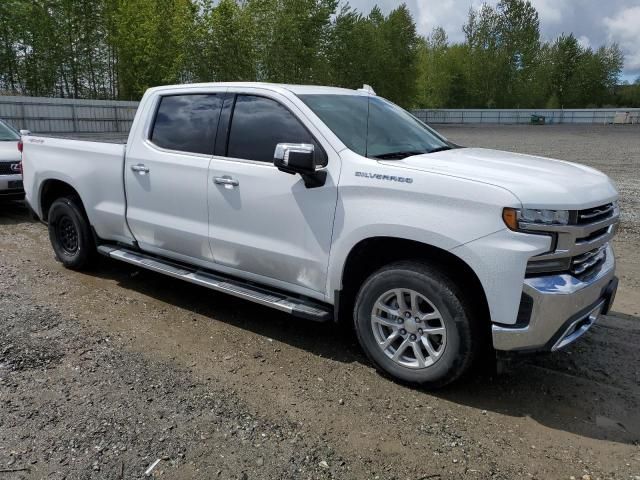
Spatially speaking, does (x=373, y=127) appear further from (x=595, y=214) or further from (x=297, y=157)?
(x=595, y=214)


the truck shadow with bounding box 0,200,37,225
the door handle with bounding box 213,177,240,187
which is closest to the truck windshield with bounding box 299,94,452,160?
the door handle with bounding box 213,177,240,187

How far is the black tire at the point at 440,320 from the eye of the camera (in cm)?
339

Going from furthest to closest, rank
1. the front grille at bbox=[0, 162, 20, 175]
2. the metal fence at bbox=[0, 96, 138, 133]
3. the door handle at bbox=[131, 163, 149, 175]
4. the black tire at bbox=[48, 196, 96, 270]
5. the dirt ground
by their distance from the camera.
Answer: the metal fence at bbox=[0, 96, 138, 133]
the front grille at bbox=[0, 162, 20, 175]
the black tire at bbox=[48, 196, 96, 270]
the door handle at bbox=[131, 163, 149, 175]
the dirt ground

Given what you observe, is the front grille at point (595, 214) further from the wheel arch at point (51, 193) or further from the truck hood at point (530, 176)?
the wheel arch at point (51, 193)

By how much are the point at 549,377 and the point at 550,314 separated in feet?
3.20

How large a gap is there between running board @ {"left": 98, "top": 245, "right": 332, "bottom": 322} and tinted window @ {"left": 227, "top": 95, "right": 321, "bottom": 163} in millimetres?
1003

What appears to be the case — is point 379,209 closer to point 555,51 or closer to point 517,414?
point 517,414

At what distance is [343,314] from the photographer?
13.2 feet

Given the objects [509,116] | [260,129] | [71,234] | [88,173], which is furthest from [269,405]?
[509,116]

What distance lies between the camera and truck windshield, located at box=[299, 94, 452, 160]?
13.2 ft

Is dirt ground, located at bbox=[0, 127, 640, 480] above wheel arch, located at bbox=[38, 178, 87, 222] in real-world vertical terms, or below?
below

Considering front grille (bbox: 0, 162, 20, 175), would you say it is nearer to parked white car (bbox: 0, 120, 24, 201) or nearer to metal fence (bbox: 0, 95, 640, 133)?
parked white car (bbox: 0, 120, 24, 201)

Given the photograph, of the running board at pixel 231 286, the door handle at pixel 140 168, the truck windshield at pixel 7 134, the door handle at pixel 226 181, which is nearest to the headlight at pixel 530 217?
the running board at pixel 231 286

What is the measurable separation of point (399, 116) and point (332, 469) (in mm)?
2945
